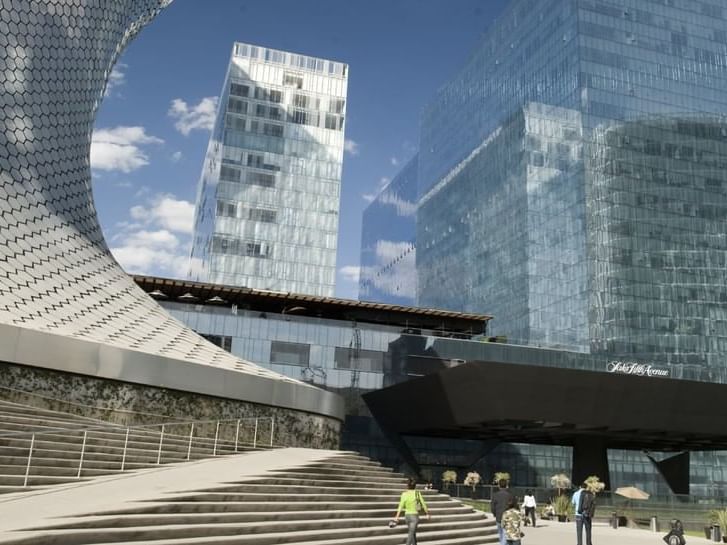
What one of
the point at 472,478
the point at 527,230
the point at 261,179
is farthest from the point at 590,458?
the point at 261,179

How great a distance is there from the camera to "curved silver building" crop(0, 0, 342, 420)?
66.0 feet

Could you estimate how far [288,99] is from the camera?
9412 cm

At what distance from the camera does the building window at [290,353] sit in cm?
4981

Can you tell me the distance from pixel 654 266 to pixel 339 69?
166ft

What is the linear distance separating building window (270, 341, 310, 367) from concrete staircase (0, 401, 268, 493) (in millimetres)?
30510

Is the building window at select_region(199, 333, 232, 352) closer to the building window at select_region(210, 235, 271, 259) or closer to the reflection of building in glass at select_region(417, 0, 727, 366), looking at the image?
the reflection of building in glass at select_region(417, 0, 727, 366)

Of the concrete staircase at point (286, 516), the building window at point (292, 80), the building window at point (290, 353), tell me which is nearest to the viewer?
the concrete staircase at point (286, 516)

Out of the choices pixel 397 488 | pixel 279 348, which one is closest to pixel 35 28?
pixel 397 488

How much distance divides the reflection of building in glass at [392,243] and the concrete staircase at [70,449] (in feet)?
417

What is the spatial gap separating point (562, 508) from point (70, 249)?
23859 mm

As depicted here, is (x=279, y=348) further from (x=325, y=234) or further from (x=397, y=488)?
(x=325, y=234)

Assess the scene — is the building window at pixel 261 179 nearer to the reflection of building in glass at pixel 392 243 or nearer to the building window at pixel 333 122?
the building window at pixel 333 122

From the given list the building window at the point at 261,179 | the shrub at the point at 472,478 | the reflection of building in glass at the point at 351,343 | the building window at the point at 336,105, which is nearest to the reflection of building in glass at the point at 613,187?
the reflection of building in glass at the point at 351,343

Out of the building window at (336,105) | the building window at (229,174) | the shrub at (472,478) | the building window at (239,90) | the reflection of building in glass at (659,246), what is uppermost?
the building window at (336,105)
